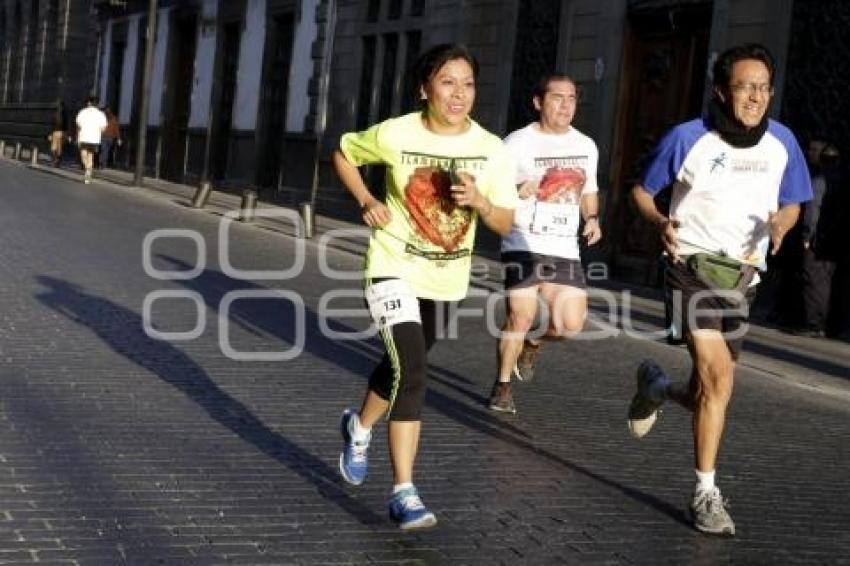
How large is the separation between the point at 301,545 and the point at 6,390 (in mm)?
2770

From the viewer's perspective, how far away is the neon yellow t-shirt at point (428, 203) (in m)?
Result: 4.98

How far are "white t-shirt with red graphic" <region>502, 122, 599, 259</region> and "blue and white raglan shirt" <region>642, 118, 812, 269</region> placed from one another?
2000 millimetres

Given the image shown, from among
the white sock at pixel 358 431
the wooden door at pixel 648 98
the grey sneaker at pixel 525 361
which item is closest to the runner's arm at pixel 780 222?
the white sock at pixel 358 431

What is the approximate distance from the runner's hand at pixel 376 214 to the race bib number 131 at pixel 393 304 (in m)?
0.22

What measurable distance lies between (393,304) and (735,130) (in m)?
1.47

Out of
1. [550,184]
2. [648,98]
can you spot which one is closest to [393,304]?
[550,184]

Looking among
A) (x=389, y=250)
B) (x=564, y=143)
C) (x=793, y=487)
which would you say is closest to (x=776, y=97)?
(x=564, y=143)

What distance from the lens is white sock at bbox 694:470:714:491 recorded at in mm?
5143

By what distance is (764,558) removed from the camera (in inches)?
187

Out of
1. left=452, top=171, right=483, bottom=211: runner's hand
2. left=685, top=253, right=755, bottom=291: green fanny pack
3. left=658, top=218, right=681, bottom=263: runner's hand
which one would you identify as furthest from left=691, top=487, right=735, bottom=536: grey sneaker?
left=452, top=171, right=483, bottom=211: runner's hand

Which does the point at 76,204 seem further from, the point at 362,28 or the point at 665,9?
the point at 665,9

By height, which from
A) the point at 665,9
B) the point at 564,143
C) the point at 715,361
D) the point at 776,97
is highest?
the point at 665,9

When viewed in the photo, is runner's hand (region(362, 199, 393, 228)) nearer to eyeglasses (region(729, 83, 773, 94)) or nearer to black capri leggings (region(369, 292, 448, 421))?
black capri leggings (region(369, 292, 448, 421))

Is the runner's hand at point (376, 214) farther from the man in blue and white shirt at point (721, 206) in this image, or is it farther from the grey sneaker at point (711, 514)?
the grey sneaker at point (711, 514)
